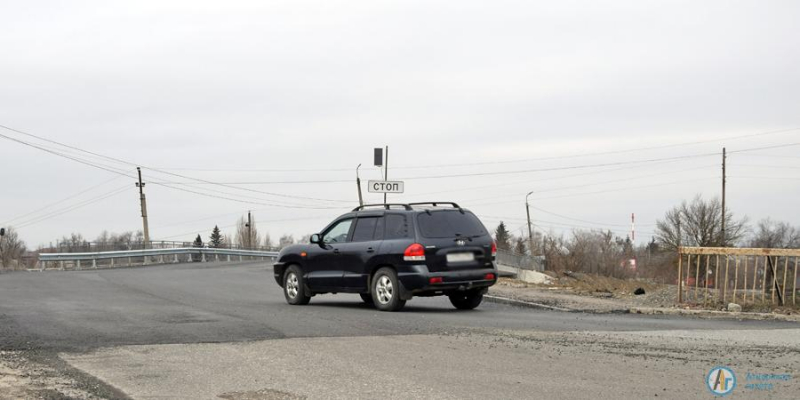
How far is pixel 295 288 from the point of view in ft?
57.2

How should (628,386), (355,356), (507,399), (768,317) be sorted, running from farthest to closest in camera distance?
(768,317), (355,356), (628,386), (507,399)

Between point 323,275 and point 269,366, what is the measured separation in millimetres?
8176

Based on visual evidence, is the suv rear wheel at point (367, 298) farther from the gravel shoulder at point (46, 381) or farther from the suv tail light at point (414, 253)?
the gravel shoulder at point (46, 381)

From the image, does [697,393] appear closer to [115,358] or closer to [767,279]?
[115,358]

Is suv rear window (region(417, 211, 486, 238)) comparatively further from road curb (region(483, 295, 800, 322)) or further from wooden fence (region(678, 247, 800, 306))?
wooden fence (region(678, 247, 800, 306))

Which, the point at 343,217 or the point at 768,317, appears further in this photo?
the point at 343,217

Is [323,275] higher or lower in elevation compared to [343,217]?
lower

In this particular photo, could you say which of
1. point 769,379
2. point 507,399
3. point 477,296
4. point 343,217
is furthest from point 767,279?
point 507,399

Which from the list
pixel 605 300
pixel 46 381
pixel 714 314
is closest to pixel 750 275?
pixel 714 314

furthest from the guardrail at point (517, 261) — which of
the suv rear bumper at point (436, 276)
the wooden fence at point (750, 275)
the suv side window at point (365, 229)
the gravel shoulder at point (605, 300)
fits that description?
the suv rear bumper at point (436, 276)

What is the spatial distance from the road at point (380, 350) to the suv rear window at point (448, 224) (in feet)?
4.61

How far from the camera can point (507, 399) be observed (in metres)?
7.32

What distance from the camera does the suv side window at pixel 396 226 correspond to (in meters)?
16.0

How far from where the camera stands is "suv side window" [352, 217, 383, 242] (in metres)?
16.6
